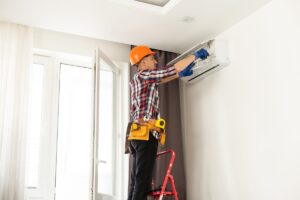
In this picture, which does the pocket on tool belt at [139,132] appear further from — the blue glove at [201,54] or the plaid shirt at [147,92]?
the blue glove at [201,54]

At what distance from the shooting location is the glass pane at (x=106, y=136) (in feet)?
10.7

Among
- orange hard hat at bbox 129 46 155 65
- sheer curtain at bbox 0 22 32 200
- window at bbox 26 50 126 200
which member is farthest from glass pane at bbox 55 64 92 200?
orange hard hat at bbox 129 46 155 65

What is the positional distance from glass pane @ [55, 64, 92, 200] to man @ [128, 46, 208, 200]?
0.77 metres

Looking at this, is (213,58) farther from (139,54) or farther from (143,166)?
(143,166)

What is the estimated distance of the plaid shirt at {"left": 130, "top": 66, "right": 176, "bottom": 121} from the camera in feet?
9.50

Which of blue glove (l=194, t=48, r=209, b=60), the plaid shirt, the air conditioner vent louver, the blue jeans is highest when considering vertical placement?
the air conditioner vent louver

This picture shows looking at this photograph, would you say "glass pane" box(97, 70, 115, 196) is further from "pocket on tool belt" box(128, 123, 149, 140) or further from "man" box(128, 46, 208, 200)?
"pocket on tool belt" box(128, 123, 149, 140)

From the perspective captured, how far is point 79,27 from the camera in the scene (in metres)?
3.32

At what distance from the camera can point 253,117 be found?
2.95 metres

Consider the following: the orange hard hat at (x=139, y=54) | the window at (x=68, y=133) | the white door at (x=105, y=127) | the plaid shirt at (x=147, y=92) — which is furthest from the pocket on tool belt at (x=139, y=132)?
the orange hard hat at (x=139, y=54)

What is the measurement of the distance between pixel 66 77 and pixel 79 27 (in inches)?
26.1

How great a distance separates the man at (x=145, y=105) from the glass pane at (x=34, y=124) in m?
1.09

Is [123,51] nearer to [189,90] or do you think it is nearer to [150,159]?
[189,90]

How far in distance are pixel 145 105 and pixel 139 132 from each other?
298 mm
